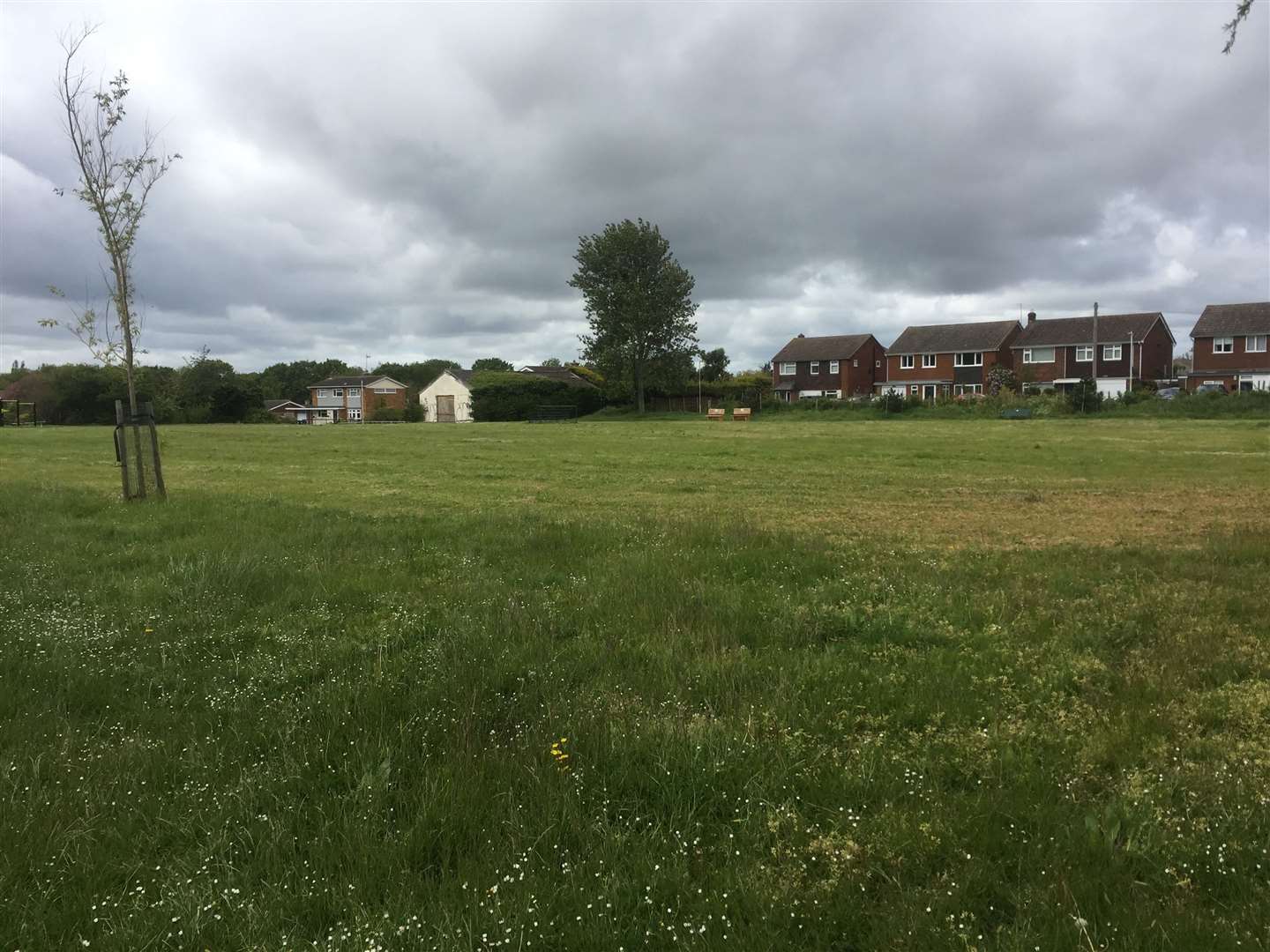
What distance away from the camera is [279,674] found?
4738 millimetres

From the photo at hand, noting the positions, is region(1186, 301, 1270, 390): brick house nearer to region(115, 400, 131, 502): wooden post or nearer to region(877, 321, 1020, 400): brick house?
region(877, 321, 1020, 400): brick house

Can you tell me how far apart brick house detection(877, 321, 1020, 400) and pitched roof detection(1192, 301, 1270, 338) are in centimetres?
1548

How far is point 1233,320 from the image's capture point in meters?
67.2

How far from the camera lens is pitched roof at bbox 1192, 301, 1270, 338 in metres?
65.6

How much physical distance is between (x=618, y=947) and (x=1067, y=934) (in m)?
1.46

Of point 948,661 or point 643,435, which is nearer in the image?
point 948,661

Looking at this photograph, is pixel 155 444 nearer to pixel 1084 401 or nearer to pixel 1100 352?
pixel 1084 401

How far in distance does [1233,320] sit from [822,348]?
3765 centimetres

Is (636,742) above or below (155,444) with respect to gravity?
below

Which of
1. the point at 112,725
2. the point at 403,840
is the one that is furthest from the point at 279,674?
the point at 403,840

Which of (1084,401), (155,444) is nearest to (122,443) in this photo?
(155,444)

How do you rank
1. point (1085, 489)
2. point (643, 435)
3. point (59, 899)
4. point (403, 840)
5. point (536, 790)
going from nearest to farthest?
point (59, 899), point (403, 840), point (536, 790), point (1085, 489), point (643, 435)

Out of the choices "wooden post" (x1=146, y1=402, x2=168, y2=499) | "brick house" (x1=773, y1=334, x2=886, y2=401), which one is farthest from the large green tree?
"wooden post" (x1=146, y1=402, x2=168, y2=499)

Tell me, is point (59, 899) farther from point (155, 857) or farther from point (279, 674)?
point (279, 674)
